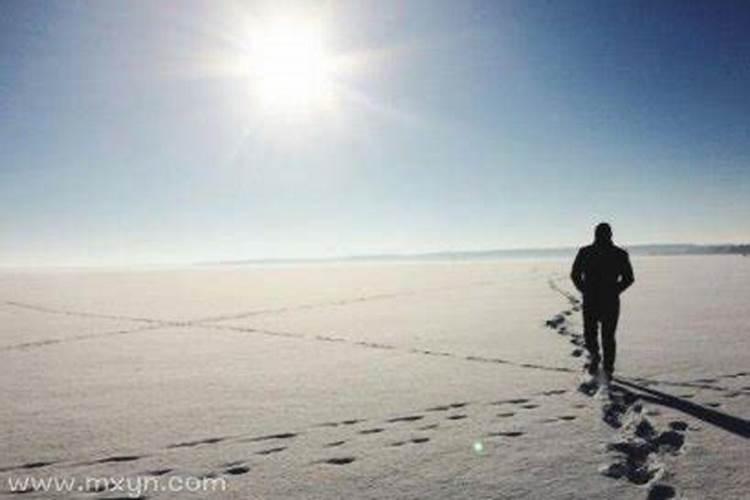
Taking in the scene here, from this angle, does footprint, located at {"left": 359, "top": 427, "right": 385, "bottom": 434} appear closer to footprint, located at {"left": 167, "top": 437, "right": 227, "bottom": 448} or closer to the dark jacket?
footprint, located at {"left": 167, "top": 437, "right": 227, "bottom": 448}

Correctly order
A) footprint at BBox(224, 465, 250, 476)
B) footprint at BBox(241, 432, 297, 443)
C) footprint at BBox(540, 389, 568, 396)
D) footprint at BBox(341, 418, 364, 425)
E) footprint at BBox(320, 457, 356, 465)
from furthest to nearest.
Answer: footprint at BBox(540, 389, 568, 396) → footprint at BBox(341, 418, 364, 425) → footprint at BBox(241, 432, 297, 443) → footprint at BBox(320, 457, 356, 465) → footprint at BBox(224, 465, 250, 476)

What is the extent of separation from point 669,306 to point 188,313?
13.3 m

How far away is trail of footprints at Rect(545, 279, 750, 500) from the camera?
16.4ft

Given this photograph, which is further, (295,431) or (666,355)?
(666,355)

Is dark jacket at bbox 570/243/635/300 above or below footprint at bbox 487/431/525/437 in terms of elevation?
above

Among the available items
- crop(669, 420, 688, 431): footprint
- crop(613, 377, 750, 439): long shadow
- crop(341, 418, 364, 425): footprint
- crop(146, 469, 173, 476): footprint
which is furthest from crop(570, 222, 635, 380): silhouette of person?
crop(146, 469, 173, 476): footprint

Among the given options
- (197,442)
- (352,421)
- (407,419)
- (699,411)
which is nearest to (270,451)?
(197,442)

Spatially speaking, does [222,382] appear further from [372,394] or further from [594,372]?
[594,372]

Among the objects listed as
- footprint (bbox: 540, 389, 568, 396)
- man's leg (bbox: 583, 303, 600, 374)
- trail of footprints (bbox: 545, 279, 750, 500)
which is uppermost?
man's leg (bbox: 583, 303, 600, 374)

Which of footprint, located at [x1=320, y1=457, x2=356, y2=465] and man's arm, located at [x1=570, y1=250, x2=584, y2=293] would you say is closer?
footprint, located at [x1=320, y1=457, x2=356, y2=465]

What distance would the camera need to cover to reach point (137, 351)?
12172mm

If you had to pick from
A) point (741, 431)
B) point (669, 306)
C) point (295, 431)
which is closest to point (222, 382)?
point (295, 431)

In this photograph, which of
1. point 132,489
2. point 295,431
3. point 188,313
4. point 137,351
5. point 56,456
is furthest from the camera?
point 188,313

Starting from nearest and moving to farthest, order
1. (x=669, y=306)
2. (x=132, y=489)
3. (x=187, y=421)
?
1. (x=132, y=489)
2. (x=187, y=421)
3. (x=669, y=306)
